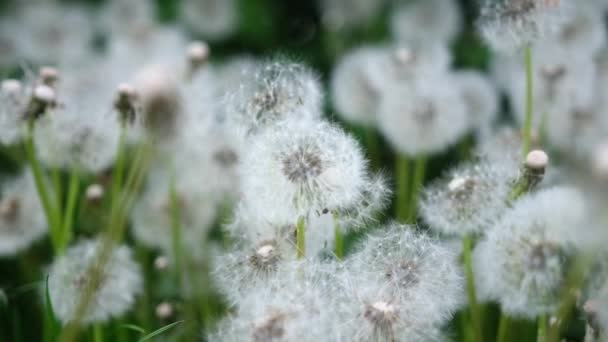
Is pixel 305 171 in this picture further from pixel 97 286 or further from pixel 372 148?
pixel 372 148

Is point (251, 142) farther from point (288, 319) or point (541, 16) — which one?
point (541, 16)

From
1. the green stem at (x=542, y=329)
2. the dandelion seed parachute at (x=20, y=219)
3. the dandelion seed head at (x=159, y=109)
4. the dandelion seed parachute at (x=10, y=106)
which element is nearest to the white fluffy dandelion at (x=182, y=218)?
the dandelion seed parachute at (x=20, y=219)

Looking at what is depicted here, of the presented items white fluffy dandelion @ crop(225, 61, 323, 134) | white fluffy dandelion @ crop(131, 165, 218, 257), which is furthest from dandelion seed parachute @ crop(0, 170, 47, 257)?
white fluffy dandelion @ crop(225, 61, 323, 134)

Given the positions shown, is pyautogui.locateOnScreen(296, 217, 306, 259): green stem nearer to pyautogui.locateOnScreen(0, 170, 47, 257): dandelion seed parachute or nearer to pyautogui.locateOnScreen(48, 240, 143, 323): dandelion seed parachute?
pyautogui.locateOnScreen(48, 240, 143, 323): dandelion seed parachute

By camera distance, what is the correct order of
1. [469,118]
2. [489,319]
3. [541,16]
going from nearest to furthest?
[541,16]
[489,319]
[469,118]

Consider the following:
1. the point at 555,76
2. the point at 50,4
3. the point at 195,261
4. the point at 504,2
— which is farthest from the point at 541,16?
the point at 50,4

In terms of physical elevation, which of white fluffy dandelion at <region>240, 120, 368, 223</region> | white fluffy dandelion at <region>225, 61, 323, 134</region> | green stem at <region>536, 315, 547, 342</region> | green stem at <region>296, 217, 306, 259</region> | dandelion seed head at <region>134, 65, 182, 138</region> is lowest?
green stem at <region>536, 315, 547, 342</region>

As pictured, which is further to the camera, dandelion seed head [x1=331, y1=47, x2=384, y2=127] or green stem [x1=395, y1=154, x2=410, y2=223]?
dandelion seed head [x1=331, y1=47, x2=384, y2=127]
